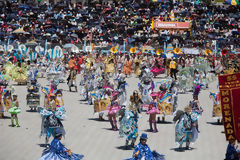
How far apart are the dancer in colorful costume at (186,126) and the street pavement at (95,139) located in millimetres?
353

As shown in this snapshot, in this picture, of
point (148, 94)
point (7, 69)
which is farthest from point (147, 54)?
point (148, 94)

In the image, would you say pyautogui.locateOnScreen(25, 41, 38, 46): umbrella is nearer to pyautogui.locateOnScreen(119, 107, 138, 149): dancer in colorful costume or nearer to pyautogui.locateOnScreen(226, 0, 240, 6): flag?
pyautogui.locateOnScreen(226, 0, 240, 6): flag

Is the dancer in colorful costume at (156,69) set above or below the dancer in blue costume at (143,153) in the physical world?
Answer: above

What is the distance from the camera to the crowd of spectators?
137 feet

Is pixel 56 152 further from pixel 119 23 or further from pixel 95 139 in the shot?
pixel 119 23

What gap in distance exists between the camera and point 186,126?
563 inches

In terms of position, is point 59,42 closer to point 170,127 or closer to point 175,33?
point 175,33

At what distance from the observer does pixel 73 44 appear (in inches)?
1555

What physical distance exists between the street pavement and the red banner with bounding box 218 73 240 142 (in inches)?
199

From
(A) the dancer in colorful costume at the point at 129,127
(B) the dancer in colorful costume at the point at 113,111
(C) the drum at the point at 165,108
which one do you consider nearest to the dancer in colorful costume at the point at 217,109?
(C) the drum at the point at 165,108

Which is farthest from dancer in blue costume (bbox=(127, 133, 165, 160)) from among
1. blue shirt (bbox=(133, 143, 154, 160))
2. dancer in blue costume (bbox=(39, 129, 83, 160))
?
dancer in blue costume (bbox=(39, 129, 83, 160))

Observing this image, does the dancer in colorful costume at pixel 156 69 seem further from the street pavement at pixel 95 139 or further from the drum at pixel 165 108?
the drum at pixel 165 108

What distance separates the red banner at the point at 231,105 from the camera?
28.5 ft

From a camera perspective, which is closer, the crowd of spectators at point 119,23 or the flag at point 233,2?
the crowd of spectators at point 119,23
